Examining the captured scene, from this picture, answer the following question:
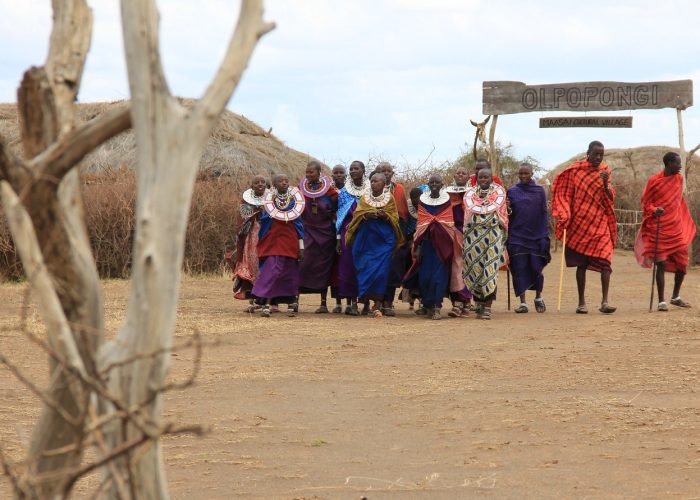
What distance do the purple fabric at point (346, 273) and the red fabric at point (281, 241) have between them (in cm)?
62

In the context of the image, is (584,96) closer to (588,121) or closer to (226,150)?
(588,121)

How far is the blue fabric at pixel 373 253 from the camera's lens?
13.6 meters

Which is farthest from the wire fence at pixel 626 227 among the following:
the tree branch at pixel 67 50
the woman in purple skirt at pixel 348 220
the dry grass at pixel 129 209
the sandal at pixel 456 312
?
the tree branch at pixel 67 50

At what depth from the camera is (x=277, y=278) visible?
44.8ft

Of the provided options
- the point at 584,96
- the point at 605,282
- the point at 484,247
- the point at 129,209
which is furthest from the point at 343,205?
the point at 129,209

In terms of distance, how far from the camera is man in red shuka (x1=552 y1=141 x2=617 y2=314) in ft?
44.9

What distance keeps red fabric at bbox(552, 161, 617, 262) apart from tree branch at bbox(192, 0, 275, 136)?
412 inches

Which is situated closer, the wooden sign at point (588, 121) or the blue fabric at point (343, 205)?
the blue fabric at point (343, 205)

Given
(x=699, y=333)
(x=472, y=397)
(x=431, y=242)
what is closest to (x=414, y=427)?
(x=472, y=397)

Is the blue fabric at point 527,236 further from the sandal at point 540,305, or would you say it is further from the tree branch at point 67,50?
the tree branch at point 67,50

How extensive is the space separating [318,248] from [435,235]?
5.18 feet

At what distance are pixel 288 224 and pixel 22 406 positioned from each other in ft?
19.4

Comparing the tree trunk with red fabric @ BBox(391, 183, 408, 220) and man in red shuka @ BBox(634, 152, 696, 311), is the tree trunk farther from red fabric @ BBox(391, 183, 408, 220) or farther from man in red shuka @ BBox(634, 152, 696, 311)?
man in red shuka @ BBox(634, 152, 696, 311)

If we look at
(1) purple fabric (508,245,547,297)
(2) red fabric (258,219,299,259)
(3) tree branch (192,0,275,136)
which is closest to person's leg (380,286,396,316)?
(2) red fabric (258,219,299,259)
